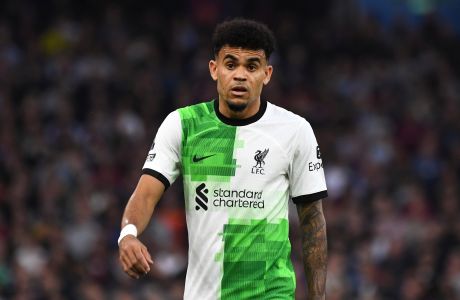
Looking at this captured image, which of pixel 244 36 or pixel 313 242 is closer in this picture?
pixel 244 36

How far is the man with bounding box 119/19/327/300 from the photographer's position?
5.81 metres

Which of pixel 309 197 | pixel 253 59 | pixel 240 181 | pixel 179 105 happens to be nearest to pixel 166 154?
pixel 240 181

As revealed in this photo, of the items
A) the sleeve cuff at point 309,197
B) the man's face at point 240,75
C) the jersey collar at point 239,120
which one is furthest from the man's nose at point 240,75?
the sleeve cuff at point 309,197

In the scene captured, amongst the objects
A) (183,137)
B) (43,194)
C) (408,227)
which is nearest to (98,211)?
(43,194)

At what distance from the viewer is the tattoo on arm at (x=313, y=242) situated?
5922mm

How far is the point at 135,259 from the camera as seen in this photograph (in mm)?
5348

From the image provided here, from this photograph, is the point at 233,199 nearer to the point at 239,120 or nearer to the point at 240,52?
the point at 239,120

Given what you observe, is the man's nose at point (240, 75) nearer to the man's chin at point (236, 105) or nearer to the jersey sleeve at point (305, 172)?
the man's chin at point (236, 105)

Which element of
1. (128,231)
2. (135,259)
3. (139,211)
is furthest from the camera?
(139,211)

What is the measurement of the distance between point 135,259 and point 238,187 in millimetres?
783

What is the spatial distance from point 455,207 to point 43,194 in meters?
5.11

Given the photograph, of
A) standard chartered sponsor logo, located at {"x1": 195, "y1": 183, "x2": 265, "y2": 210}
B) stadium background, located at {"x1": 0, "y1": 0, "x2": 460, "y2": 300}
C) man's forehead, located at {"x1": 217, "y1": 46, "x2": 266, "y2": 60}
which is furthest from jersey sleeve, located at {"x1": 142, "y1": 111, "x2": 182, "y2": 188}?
stadium background, located at {"x1": 0, "y1": 0, "x2": 460, "y2": 300}

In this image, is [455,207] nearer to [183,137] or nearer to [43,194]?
[43,194]

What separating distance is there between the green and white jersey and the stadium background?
631 cm
